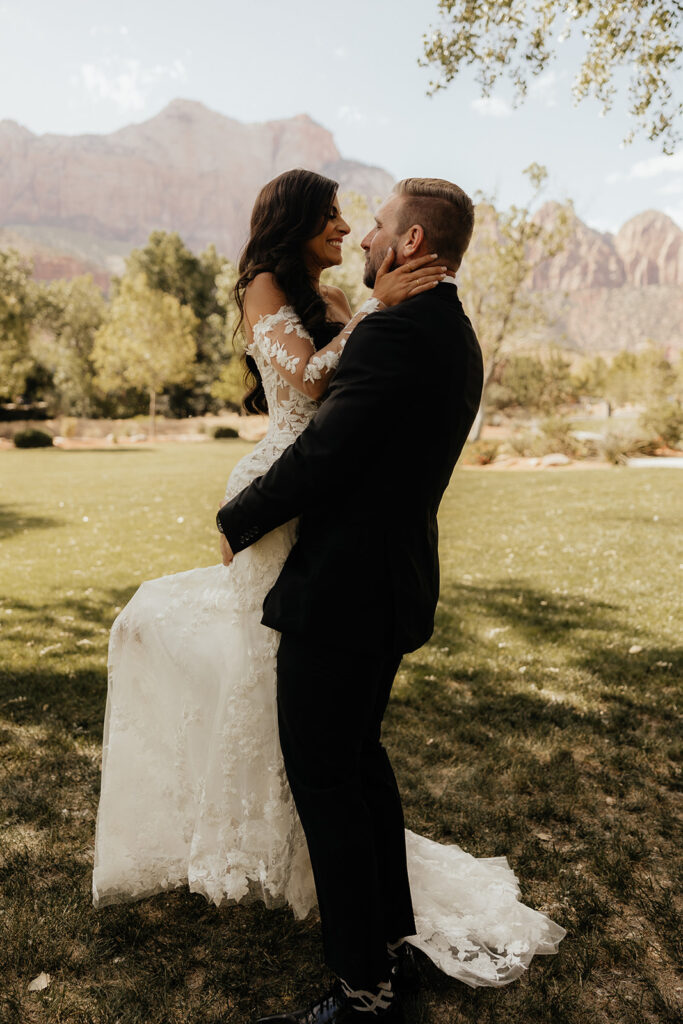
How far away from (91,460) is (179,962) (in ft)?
84.8

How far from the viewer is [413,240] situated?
1.98 m

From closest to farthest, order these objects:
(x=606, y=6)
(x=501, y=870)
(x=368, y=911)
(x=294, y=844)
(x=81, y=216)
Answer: (x=368, y=911) → (x=294, y=844) → (x=501, y=870) → (x=606, y=6) → (x=81, y=216)

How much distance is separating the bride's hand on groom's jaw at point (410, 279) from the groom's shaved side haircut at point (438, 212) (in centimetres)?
5

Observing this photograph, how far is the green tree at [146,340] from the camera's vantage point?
39062mm

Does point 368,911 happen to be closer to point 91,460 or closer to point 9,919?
point 9,919

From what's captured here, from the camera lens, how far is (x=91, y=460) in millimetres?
26641

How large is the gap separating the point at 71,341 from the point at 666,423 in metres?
40.5

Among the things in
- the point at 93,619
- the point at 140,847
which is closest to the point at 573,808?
the point at 140,847

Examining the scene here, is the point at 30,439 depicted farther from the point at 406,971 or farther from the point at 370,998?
the point at 370,998

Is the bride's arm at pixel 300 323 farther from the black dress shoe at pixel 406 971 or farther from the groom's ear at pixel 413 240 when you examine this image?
the black dress shoe at pixel 406 971

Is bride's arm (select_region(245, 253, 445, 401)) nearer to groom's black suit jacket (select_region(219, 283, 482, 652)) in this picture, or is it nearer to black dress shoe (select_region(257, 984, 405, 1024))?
groom's black suit jacket (select_region(219, 283, 482, 652))

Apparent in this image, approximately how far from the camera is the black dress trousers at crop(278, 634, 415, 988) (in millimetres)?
2070

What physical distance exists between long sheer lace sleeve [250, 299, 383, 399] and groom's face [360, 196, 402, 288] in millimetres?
121

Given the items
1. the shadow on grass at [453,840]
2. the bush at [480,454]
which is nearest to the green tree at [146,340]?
the bush at [480,454]
